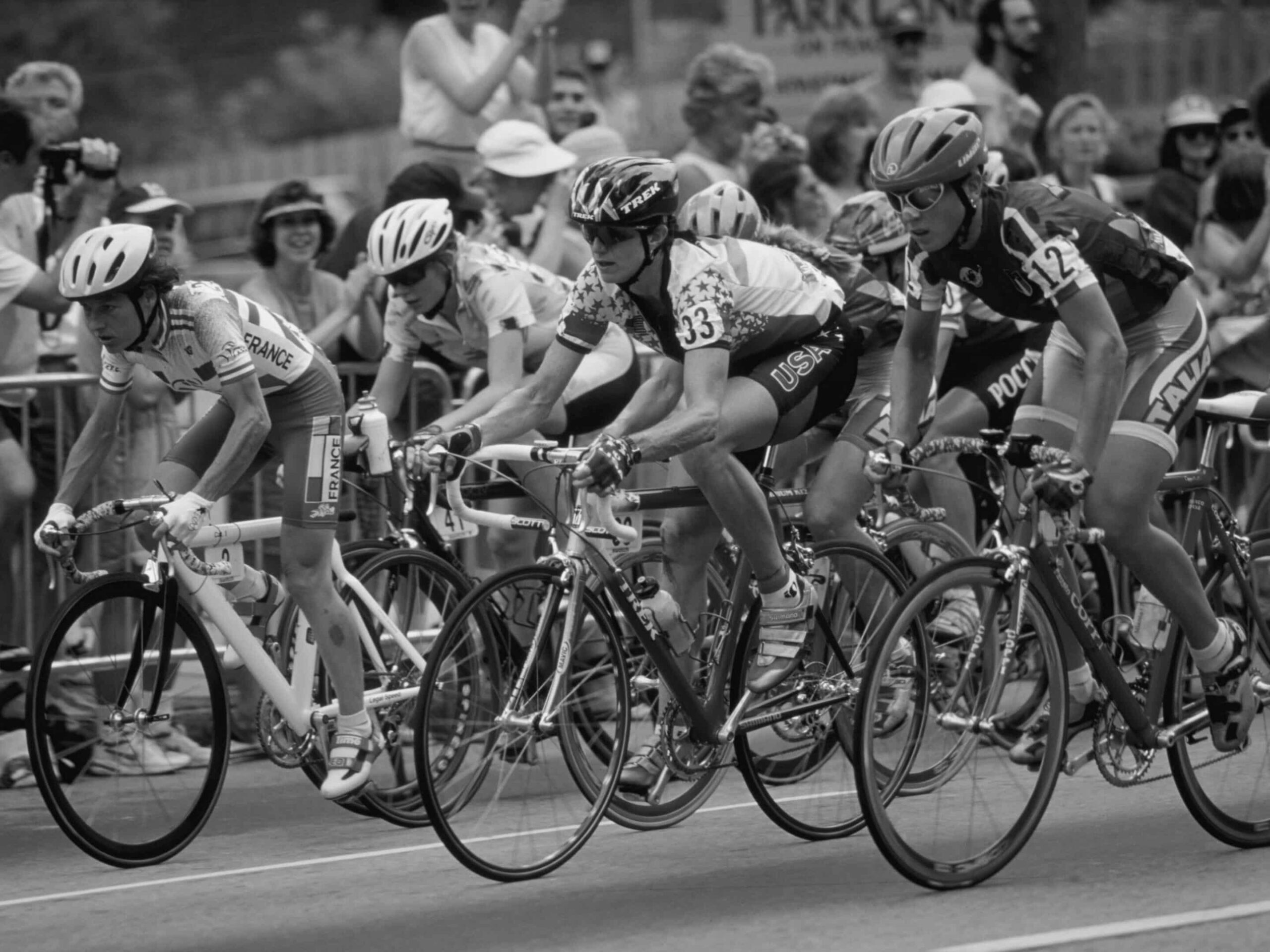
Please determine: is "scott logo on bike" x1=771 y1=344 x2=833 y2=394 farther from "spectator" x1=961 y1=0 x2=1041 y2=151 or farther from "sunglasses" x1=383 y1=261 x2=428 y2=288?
"spectator" x1=961 y1=0 x2=1041 y2=151

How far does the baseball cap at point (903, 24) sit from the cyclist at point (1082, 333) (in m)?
6.71

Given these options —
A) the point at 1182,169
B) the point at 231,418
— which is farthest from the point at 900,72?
the point at 231,418

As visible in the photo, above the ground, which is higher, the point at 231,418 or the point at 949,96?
the point at 949,96

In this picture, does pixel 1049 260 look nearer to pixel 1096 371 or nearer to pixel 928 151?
pixel 1096 371

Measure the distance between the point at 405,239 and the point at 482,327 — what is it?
60 centimetres

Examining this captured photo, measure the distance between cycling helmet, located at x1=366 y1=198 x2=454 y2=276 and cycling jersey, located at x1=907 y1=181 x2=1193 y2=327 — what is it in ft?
6.26

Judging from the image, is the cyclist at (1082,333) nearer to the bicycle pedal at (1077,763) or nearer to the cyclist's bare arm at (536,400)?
the bicycle pedal at (1077,763)

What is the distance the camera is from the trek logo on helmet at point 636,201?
716 centimetres

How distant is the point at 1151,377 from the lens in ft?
24.5

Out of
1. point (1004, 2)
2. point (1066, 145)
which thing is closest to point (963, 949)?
point (1066, 145)

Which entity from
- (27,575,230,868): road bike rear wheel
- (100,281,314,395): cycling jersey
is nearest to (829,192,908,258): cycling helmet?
(100,281,314,395): cycling jersey

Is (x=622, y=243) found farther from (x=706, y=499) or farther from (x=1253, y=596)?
(x=1253, y=596)

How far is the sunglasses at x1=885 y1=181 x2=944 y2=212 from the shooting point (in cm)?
703

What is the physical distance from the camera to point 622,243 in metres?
7.26
